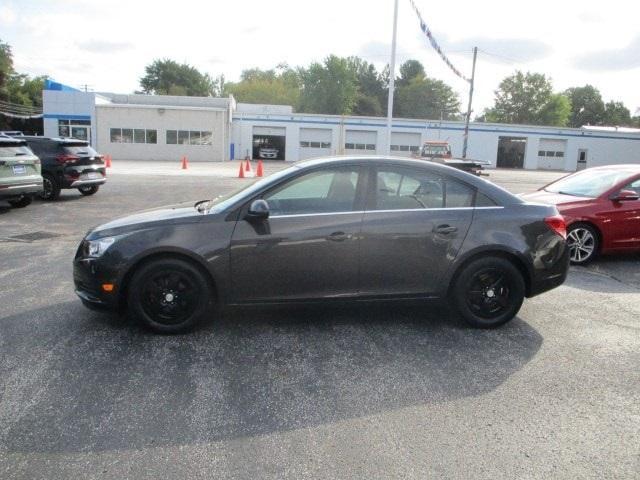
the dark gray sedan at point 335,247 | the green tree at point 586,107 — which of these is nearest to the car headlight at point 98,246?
the dark gray sedan at point 335,247

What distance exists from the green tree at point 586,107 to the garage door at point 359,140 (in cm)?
7027

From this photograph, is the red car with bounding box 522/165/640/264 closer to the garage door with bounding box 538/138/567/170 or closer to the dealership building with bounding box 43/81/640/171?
the dealership building with bounding box 43/81/640/171

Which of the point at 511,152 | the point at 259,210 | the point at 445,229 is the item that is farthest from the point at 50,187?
the point at 511,152

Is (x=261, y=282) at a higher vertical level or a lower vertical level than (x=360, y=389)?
higher

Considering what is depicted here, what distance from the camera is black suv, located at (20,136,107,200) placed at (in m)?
13.4

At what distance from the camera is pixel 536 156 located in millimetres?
52500

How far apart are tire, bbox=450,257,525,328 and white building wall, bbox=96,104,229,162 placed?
132 ft

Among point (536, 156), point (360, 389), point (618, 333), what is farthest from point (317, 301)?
point (536, 156)

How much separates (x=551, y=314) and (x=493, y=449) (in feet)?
9.16

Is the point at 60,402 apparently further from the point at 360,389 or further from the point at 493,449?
the point at 493,449

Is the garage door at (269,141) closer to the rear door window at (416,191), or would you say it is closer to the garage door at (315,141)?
the garage door at (315,141)

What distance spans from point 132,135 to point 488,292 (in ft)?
138

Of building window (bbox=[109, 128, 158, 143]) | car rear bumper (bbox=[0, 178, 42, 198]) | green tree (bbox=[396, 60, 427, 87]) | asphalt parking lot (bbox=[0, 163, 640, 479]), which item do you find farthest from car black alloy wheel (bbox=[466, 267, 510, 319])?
green tree (bbox=[396, 60, 427, 87])

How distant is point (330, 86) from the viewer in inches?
3319
